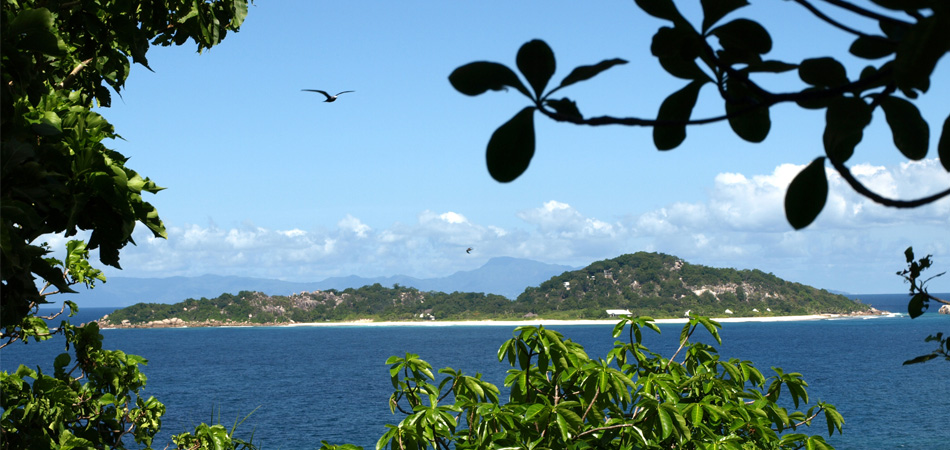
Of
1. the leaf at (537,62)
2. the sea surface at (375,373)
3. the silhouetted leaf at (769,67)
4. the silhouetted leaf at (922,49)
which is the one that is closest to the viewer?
the silhouetted leaf at (922,49)

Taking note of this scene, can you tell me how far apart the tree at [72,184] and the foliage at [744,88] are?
156cm

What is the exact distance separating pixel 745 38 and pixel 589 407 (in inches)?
131

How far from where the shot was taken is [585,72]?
0.83 meters

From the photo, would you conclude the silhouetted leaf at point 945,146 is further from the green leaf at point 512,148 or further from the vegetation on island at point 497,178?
the green leaf at point 512,148

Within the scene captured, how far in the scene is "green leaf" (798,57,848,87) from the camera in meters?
0.90

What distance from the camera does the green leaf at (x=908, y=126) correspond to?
3.04 feet

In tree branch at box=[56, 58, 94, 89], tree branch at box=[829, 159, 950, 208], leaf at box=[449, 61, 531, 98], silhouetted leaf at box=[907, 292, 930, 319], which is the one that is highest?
tree branch at box=[56, 58, 94, 89]

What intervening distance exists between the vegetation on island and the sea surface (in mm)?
3860

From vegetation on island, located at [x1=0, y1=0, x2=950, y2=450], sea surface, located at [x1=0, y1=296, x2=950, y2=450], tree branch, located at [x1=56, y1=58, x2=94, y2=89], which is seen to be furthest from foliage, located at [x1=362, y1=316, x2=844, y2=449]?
sea surface, located at [x1=0, y1=296, x2=950, y2=450]

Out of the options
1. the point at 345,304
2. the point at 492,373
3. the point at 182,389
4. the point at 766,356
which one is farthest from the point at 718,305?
the point at 182,389

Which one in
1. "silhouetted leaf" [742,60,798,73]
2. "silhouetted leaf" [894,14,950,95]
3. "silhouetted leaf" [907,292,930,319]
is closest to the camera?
"silhouetted leaf" [894,14,950,95]

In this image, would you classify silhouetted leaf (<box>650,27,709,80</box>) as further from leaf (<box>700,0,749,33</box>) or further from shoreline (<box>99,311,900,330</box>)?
shoreline (<box>99,311,900,330</box>)

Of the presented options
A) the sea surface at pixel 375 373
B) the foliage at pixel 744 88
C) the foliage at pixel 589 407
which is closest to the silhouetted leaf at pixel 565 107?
the foliage at pixel 744 88

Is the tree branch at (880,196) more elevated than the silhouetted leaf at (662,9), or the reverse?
the silhouetted leaf at (662,9)
